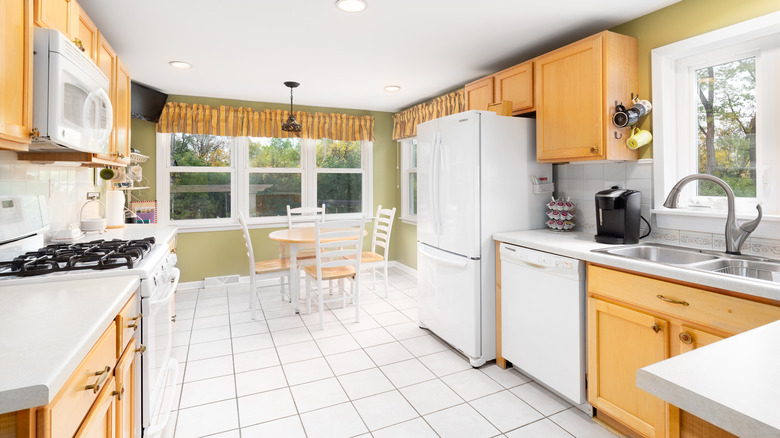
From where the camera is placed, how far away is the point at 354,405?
2.20 metres

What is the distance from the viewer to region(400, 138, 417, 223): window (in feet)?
17.3

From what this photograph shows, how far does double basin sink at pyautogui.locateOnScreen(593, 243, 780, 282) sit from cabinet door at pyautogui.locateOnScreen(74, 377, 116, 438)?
2111 mm

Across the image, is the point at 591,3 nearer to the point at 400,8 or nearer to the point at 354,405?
the point at 400,8

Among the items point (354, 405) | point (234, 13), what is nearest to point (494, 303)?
point (354, 405)

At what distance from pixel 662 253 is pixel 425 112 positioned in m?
2.95

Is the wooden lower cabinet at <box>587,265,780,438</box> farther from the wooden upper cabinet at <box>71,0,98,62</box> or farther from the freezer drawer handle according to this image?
the wooden upper cabinet at <box>71,0,98,62</box>

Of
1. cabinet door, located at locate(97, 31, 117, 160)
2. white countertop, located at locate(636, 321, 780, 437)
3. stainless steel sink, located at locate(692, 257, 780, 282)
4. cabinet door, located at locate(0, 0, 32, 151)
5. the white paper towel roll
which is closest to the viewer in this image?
white countertop, located at locate(636, 321, 780, 437)

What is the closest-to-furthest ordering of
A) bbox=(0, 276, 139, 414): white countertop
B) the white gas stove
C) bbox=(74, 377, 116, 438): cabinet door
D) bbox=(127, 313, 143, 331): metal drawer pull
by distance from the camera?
bbox=(0, 276, 139, 414): white countertop < bbox=(74, 377, 116, 438): cabinet door < bbox=(127, 313, 143, 331): metal drawer pull < the white gas stove

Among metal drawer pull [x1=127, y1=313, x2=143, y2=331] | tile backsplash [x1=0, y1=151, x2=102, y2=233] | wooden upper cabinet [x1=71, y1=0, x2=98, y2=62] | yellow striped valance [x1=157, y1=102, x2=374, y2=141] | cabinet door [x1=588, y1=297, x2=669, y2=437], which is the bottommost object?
cabinet door [x1=588, y1=297, x2=669, y2=437]

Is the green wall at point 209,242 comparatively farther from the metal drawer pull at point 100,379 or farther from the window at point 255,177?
the metal drawer pull at point 100,379

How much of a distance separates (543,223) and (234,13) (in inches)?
97.2

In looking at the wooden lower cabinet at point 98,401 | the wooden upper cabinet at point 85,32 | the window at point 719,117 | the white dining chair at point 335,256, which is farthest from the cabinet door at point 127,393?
the window at point 719,117

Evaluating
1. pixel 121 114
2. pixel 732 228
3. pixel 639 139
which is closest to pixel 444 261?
pixel 639 139

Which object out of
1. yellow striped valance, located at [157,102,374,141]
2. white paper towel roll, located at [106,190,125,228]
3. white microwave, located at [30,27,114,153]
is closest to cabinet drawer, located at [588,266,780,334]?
white microwave, located at [30,27,114,153]
